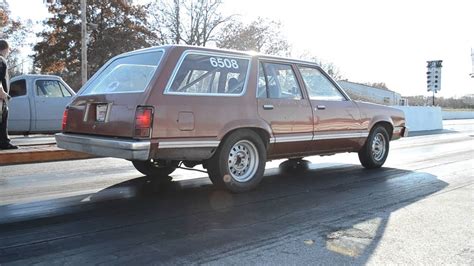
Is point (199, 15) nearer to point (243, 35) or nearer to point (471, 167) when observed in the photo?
point (243, 35)

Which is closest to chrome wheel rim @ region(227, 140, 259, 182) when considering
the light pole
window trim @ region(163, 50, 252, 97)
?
window trim @ region(163, 50, 252, 97)

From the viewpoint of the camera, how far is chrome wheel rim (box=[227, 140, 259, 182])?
5.86m

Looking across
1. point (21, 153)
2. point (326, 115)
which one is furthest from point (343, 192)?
point (21, 153)

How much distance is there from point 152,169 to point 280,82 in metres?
2.30

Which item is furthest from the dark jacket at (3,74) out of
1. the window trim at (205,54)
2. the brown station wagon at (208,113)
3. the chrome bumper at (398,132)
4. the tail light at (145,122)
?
the chrome bumper at (398,132)

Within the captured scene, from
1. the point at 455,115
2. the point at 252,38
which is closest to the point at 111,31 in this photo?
the point at 252,38

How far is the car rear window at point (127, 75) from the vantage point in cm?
540

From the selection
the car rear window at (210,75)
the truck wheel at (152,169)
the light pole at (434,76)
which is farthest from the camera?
the light pole at (434,76)

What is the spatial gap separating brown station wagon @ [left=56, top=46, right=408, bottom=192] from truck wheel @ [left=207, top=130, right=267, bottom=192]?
1 centimetres

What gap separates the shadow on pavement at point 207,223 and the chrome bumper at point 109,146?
1.93 feet

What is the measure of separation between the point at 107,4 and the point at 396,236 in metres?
38.1

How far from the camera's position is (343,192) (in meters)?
6.18

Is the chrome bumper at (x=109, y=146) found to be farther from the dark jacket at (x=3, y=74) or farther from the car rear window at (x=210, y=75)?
the dark jacket at (x=3, y=74)

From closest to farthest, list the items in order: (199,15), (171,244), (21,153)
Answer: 1. (171,244)
2. (21,153)
3. (199,15)
